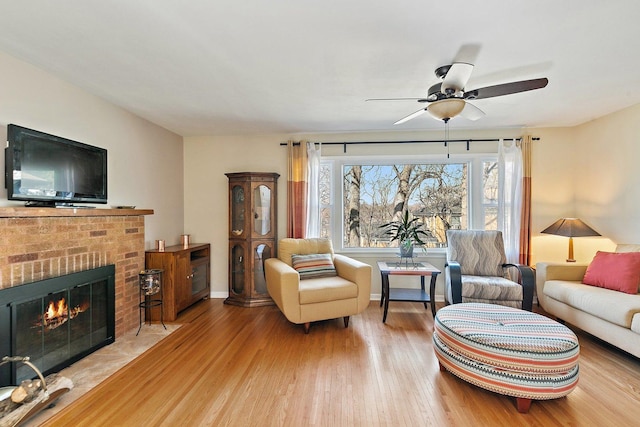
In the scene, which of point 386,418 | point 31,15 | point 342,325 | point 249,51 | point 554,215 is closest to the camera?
point 31,15

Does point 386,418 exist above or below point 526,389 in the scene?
below

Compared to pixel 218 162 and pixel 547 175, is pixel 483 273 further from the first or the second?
pixel 218 162

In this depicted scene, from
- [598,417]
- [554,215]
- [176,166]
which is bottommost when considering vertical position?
[598,417]

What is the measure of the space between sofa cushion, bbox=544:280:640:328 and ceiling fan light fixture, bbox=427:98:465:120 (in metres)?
2.00

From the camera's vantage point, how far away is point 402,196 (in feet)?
13.7

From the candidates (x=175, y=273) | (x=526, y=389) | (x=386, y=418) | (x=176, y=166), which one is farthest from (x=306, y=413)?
(x=176, y=166)

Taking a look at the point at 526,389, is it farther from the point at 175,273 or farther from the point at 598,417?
the point at 175,273

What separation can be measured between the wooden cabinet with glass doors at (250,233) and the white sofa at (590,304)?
314 centimetres

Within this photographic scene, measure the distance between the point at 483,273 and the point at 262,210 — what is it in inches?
111

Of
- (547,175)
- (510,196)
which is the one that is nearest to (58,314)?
(510,196)

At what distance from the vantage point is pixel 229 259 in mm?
3934

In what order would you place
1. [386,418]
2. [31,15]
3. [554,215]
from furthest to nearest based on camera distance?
1. [554,215]
2. [386,418]
3. [31,15]

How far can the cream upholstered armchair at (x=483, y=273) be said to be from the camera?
3.06 m

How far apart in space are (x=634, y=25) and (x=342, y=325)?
3.15 metres
